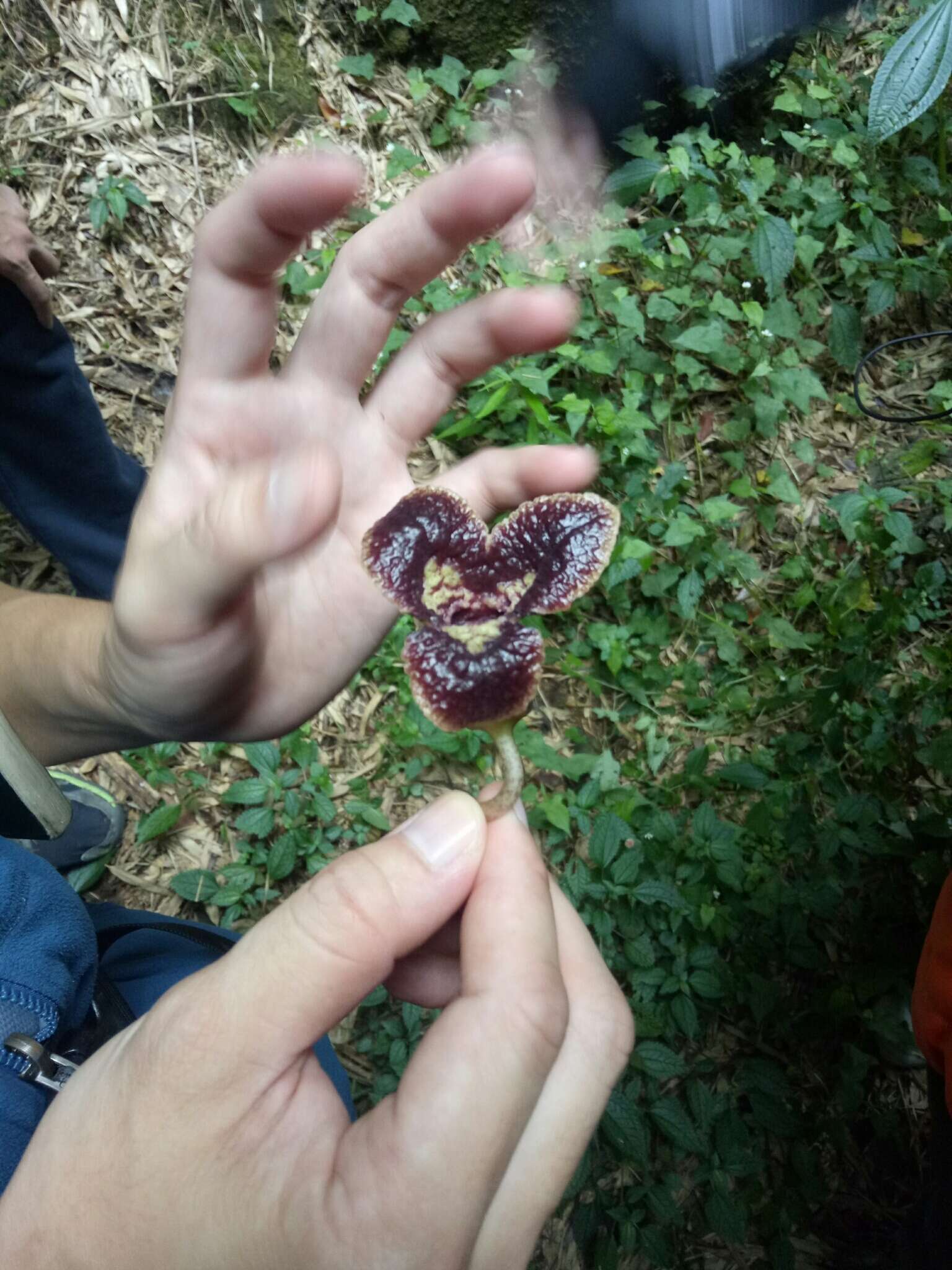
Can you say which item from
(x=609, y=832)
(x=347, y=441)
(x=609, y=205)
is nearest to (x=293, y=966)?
(x=347, y=441)

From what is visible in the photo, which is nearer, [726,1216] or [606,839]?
[726,1216]

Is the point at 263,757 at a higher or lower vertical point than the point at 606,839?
higher

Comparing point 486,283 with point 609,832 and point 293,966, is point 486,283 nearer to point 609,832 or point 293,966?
point 609,832

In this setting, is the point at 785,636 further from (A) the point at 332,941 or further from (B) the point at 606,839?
(A) the point at 332,941

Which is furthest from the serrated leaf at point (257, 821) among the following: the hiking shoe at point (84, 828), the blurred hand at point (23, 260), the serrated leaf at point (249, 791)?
the blurred hand at point (23, 260)

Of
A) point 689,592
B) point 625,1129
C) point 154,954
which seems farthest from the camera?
point 689,592

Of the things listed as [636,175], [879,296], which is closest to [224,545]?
[636,175]

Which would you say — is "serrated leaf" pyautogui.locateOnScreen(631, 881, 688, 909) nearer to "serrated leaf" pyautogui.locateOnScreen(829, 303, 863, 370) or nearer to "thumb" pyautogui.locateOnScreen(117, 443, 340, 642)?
"thumb" pyautogui.locateOnScreen(117, 443, 340, 642)
